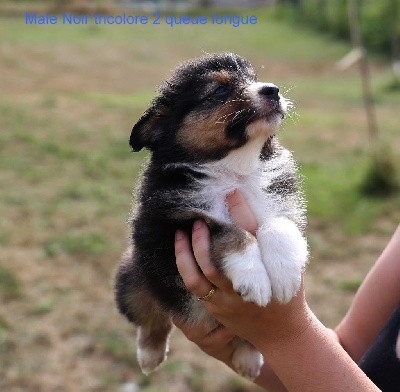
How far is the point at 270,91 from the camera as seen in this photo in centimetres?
236

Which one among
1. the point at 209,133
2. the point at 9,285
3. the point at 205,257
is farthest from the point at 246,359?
the point at 9,285

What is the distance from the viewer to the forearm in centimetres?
193

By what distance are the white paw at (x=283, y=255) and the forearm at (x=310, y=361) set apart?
0.13 m

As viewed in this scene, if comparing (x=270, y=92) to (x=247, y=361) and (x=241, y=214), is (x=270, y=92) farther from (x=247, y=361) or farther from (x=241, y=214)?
(x=247, y=361)

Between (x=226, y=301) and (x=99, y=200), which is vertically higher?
(x=226, y=301)

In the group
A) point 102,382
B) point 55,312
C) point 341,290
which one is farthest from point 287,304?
point 341,290

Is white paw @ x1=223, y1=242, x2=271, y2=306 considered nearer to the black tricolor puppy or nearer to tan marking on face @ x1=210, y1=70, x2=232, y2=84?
the black tricolor puppy

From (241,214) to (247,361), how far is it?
74 centimetres

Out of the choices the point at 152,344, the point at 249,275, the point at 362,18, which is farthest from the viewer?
the point at 362,18

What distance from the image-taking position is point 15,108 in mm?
11062

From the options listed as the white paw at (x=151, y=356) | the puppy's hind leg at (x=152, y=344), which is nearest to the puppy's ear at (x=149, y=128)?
the puppy's hind leg at (x=152, y=344)

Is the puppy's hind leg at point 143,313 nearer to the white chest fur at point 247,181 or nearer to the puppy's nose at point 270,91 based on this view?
the white chest fur at point 247,181

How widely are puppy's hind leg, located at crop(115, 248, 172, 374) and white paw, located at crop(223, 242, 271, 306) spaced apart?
59 cm

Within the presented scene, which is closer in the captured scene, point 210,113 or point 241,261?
point 241,261
